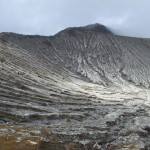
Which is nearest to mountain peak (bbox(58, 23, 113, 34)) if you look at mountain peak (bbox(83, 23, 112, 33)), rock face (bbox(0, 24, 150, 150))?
mountain peak (bbox(83, 23, 112, 33))

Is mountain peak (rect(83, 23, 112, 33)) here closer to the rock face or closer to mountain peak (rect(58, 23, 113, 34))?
mountain peak (rect(58, 23, 113, 34))

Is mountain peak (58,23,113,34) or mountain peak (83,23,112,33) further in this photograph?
mountain peak (83,23,112,33)

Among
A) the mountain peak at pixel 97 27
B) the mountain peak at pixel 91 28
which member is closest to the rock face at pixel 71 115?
the mountain peak at pixel 91 28

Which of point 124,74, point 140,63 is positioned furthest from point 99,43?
point 124,74

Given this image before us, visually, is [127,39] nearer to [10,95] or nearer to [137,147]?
[10,95]

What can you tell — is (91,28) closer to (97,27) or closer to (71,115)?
(97,27)

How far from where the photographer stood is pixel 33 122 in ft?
38.4

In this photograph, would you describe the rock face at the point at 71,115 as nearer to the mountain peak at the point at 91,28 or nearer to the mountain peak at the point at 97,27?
the mountain peak at the point at 91,28

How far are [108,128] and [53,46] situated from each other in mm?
37665

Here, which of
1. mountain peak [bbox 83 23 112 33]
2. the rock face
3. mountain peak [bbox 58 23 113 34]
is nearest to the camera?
the rock face

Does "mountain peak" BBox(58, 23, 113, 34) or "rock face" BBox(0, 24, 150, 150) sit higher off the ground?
"mountain peak" BBox(58, 23, 113, 34)

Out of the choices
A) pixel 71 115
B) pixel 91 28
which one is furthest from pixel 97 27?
pixel 71 115

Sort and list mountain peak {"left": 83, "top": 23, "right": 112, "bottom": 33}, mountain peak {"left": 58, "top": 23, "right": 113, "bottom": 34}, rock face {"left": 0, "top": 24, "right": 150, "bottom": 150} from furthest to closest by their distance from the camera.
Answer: mountain peak {"left": 83, "top": 23, "right": 112, "bottom": 33}, mountain peak {"left": 58, "top": 23, "right": 113, "bottom": 34}, rock face {"left": 0, "top": 24, "right": 150, "bottom": 150}

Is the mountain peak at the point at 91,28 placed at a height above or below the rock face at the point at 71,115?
above
